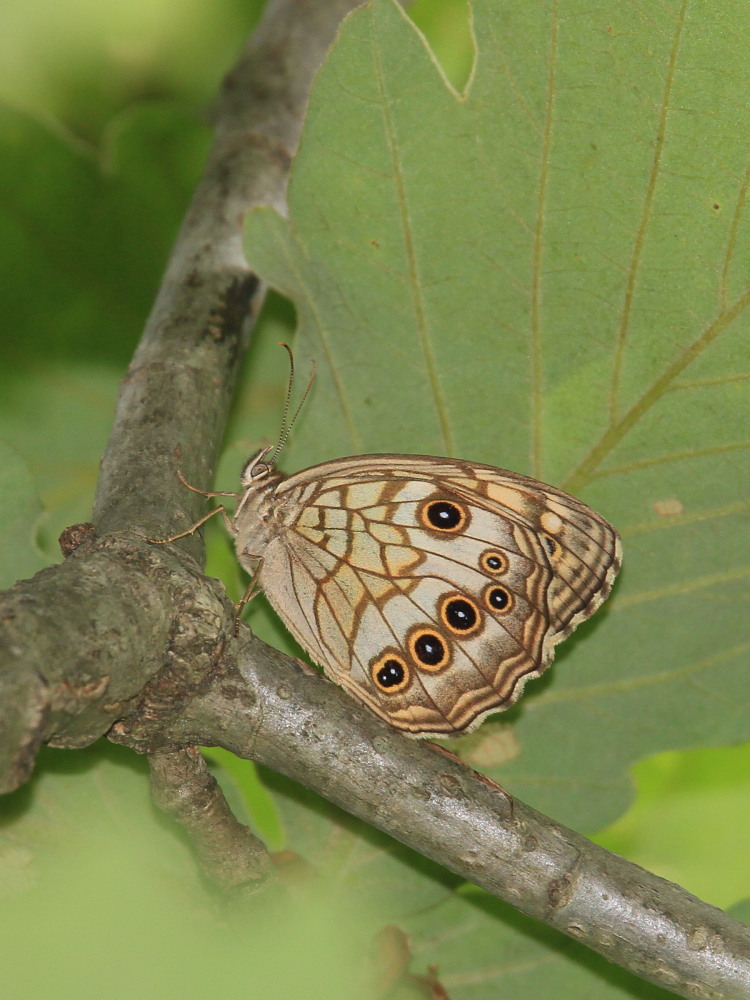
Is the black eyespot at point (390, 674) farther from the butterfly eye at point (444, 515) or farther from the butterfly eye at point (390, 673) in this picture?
the butterfly eye at point (444, 515)

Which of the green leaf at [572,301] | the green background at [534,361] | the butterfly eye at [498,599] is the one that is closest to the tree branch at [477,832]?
the green background at [534,361]

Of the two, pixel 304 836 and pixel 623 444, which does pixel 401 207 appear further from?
pixel 304 836

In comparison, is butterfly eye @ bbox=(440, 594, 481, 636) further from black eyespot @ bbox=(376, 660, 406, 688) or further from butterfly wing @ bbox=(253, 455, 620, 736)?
black eyespot @ bbox=(376, 660, 406, 688)

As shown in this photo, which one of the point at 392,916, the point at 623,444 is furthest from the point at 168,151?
the point at 392,916

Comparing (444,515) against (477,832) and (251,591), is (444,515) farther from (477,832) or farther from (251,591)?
(477,832)

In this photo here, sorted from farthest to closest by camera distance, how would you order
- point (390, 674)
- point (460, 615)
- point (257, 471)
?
point (257, 471) → point (460, 615) → point (390, 674)

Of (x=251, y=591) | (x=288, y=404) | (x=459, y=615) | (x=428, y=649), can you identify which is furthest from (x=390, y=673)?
(x=288, y=404)

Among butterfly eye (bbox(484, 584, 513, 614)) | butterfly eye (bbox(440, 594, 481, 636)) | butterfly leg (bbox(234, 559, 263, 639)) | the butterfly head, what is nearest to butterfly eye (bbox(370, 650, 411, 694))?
butterfly eye (bbox(440, 594, 481, 636))
